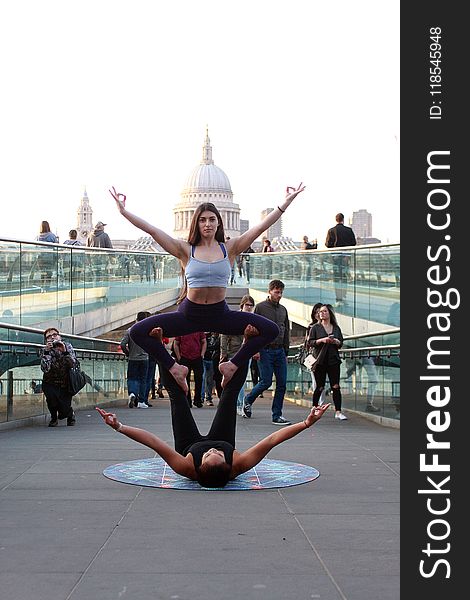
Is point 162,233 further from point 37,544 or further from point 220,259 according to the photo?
point 37,544

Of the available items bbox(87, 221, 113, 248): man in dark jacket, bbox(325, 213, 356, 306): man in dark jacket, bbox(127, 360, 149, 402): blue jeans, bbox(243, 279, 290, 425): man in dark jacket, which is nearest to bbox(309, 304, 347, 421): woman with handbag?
bbox(243, 279, 290, 425): man in dark jacket

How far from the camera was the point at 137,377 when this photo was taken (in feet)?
54.4

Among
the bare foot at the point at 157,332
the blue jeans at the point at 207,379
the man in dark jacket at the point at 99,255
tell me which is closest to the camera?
the bare foot at the point at 157,332

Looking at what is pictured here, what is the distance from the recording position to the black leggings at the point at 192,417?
770cm

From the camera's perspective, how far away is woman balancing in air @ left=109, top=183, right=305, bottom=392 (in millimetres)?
7711

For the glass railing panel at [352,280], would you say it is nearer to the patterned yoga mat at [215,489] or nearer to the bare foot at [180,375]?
the patterned yoga mat at [215,489]

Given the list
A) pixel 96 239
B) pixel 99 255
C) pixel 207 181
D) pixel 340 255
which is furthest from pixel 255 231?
pixel 207 181

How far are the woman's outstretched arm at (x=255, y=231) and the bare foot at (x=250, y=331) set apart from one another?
546 mm

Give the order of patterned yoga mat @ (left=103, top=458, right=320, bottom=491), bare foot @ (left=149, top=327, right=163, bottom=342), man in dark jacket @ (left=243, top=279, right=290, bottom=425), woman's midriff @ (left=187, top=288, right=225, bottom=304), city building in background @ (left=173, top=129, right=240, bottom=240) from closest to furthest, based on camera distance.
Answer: patterned yoga mat @ (left=103, top=458, right=320, bottom=491)
woman's midriff @ (left=187, top=288, right=225, bottom=304)
bare foot @ (left=149, top=327, right=163, bottom=342)
man in dark jacket @ (left=243, top=279, right=290, bottom=425)
city building in background @ (left=173, top=129, right=240, bottom=240)

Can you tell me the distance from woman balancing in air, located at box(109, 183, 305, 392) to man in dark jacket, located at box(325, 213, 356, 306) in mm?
12055

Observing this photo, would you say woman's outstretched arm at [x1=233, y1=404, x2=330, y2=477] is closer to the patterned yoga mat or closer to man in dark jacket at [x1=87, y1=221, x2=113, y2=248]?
the patterned yoga mat

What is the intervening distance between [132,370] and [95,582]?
38.7 feet

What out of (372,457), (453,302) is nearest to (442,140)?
(453,302)

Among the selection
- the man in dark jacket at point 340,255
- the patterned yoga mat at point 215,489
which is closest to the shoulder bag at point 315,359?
the patterned yoga mat at point 215,489
